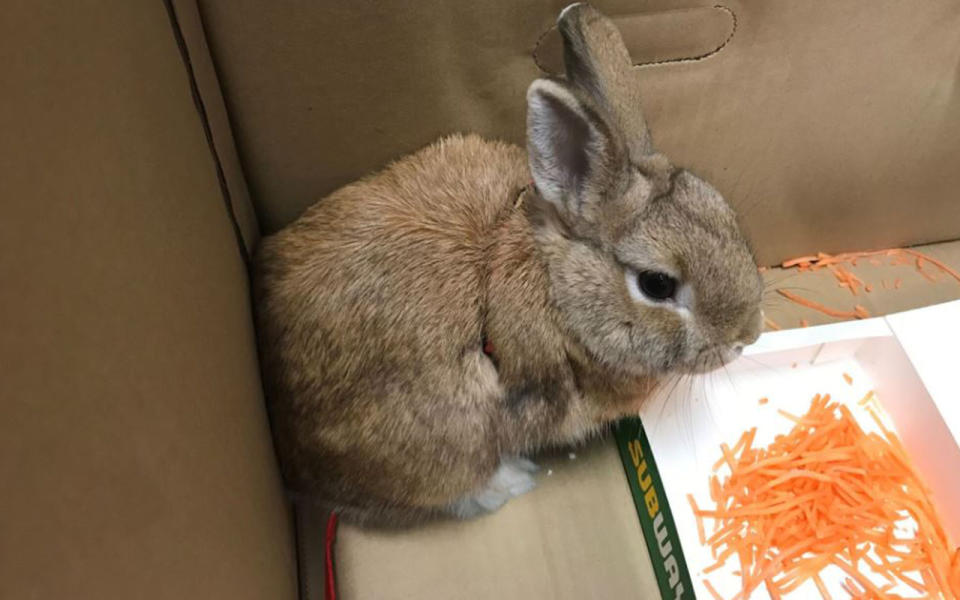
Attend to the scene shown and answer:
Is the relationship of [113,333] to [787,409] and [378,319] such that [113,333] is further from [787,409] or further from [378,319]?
[787,409]

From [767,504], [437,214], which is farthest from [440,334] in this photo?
[767,504]

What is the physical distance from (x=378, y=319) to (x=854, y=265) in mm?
1297

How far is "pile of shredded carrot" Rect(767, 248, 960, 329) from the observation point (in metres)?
1.93

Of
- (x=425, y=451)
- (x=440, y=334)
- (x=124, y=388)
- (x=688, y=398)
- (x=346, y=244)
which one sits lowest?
(x=688, y=398)

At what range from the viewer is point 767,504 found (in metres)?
1.53

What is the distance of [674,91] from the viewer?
61.7 inches

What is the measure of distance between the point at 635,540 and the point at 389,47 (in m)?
1.05

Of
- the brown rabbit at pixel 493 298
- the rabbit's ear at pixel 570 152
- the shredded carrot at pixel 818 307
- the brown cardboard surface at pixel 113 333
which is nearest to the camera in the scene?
the brown cardboard surface at pixel 113 333

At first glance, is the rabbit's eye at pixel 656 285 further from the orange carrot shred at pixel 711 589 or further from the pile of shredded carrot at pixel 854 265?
the pile of shredded carrot at pixel 854 265

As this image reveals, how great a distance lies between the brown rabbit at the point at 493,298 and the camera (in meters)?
1.25

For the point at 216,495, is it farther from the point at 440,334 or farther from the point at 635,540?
the point at 635,540

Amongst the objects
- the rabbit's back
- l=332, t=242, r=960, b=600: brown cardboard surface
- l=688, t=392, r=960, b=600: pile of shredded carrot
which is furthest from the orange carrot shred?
the rabbit's back

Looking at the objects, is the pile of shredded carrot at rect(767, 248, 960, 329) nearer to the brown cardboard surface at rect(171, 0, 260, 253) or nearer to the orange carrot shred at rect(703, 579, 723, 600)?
the orange carrot shred at rect(703, 579, 723, 600)

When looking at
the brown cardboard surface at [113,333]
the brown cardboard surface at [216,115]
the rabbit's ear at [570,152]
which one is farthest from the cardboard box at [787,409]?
the brown cardboard surface at [216,115]
